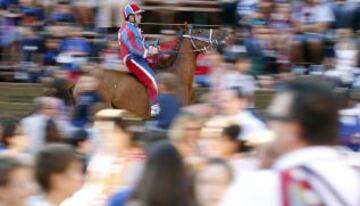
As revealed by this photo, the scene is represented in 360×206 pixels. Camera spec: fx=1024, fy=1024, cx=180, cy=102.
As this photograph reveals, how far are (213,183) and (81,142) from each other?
312 cm

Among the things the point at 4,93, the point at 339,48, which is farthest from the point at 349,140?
the point at 4,93

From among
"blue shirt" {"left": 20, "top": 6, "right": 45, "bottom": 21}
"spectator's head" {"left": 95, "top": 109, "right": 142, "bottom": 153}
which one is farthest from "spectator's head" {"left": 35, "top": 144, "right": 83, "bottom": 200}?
"blue shirt" {"left": 20, "top": 6, "right": 45, "bottom": 21}

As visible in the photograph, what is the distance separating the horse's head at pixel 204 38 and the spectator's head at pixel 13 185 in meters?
11.1

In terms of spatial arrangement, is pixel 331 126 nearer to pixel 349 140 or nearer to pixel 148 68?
pixel 349 140

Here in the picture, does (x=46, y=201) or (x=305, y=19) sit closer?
(x=46, y=201)

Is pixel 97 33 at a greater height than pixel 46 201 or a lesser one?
lesser

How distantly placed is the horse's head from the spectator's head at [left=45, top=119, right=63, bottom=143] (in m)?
7.99

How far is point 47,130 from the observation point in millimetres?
7293

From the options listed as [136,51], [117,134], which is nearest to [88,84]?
[136,51]

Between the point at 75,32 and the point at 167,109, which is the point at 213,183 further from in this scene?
the point at 75,32

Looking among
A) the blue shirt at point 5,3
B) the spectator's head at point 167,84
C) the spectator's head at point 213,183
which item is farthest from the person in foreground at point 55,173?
the blue shirt at point 5,3

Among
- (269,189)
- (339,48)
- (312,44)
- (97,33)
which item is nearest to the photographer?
(269,189)

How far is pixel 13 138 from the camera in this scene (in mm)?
6941

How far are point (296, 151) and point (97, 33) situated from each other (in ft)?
44.5
